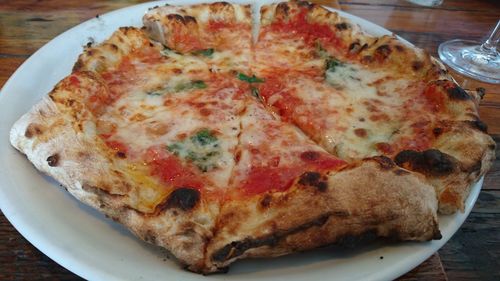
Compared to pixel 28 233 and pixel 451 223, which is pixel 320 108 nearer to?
pixel 451 223

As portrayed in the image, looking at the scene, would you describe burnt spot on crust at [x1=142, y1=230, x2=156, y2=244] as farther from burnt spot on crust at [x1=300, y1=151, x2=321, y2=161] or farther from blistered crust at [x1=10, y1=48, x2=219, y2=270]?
burnt spot on crust at [x1=300, y1=151, x2=321, y2=161]

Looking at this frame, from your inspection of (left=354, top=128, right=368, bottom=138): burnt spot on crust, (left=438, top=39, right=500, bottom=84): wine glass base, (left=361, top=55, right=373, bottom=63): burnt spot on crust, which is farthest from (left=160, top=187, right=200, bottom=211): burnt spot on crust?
(left=438, top=39, right=500, bottom=84): wine glass base

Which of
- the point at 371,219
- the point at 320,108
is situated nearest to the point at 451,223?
the point at 371,219

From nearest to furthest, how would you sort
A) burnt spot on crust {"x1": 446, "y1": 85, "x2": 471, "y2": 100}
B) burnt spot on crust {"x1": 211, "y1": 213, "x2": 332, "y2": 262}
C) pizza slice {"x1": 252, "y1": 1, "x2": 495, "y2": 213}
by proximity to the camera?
burnt spot on crust {"x1": 211, "y1": 213, "x2": 332, "y2": 262}
pizza slice {"x1": 252, "y1": 1, "x2": 495, "y2": 213}
burnt spot on crust {"x1": 446, "y1": 85, "x2": 471, "y2": 100}

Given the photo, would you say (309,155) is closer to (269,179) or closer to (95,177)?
(269,179)

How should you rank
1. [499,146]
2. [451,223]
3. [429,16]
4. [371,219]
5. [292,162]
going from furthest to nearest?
[429,16], [499,146], [292,162], [451,223], [371,219]

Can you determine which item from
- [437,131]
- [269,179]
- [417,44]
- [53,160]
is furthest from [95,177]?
[417,44]

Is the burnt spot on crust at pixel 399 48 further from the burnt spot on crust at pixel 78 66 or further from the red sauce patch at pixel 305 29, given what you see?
the burnt spot on crust at pixel 78 66
